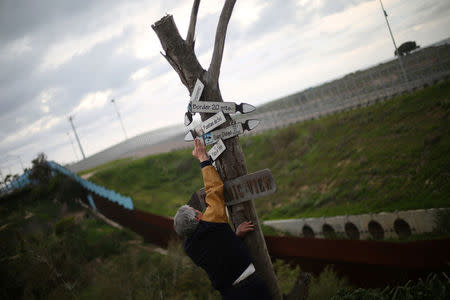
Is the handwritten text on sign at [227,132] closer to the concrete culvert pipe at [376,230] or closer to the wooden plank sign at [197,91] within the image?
the wooden plank sign at [197,91]

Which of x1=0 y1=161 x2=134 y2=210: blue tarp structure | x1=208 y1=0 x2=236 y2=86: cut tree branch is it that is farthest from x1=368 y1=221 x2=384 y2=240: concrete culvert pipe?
x1=0 y1=161 x2=134 y2=210: blue tarp structure

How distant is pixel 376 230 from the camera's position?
8.33m

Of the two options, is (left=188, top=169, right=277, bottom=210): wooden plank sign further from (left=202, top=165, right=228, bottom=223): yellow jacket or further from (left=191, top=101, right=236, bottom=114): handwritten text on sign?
(left=191, top=101, right=236, bottom=114): handwritten text on sign

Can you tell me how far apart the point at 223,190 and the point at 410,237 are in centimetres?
659

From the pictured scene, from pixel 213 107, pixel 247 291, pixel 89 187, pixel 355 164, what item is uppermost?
pixel 213 107

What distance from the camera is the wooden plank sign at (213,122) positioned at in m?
2.54

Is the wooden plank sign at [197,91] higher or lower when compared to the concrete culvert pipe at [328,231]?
higher

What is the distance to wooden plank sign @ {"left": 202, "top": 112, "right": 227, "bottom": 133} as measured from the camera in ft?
8.35

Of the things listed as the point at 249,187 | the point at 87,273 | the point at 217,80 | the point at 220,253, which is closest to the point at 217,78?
the point at 217,80

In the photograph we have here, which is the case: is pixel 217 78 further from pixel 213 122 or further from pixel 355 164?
pixel 355 164

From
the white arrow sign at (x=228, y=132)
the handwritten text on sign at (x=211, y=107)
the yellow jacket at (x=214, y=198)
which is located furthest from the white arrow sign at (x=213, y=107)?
the yellow jacket at (x=214, y=198)

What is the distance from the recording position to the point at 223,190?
2.65 meters

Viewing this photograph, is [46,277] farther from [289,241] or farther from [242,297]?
[242,297]

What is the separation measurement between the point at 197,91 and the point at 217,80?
9.6 inches
